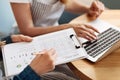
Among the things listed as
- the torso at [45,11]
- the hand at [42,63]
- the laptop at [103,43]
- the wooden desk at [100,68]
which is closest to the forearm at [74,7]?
the torso at [45,11]

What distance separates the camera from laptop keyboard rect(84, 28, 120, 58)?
2.86 feet

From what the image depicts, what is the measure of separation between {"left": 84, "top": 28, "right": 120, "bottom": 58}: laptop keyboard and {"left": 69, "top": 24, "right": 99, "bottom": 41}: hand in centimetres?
2

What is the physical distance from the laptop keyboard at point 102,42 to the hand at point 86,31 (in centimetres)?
2

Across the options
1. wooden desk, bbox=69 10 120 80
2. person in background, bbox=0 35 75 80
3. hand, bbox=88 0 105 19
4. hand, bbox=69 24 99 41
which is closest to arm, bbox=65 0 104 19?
hand, bbox=88 0 105 19

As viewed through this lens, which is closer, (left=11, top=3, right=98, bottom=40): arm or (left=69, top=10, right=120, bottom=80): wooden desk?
(left=69, top=10, right=120, bottom=80): wooden desk

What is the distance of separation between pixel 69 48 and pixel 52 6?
14.5 inches

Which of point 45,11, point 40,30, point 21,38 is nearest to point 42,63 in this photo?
point 21,38

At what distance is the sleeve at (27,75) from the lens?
74 cm

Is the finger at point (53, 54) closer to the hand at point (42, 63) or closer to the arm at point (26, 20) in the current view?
the hand at point (42, 63)

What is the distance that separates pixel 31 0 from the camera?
3.55 feet

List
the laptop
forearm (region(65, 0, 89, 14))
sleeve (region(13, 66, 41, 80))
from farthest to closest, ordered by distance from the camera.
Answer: forearm (region(65, 0, 89, 14))
the laptop
sleeve (region(13, 66, 41, 80))

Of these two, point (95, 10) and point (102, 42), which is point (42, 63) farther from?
point (95, 10)

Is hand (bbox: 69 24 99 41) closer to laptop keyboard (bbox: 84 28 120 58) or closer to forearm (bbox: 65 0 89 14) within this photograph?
laptop keyboard (bbox: 84 28 120 58)

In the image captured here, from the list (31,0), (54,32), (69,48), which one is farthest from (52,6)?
(69,48)
